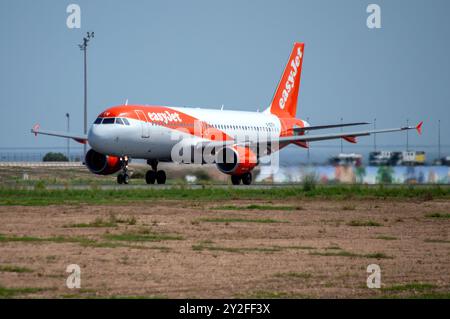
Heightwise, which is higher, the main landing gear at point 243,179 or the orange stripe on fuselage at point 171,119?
the orange stripe on fuselage at point 171,119

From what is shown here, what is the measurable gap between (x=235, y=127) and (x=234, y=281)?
37682 mm

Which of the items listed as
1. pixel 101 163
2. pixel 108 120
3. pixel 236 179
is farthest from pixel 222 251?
pixel 101 163

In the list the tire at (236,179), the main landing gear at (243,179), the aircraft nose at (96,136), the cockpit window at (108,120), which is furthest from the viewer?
the main landing gear at (243,179)

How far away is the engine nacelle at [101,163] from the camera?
50.0m

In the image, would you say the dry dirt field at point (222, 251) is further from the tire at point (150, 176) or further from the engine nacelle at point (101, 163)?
the tire at point (150, 176)

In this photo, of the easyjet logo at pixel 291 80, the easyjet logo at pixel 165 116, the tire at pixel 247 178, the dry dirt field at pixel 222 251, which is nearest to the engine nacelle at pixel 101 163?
the easyjet logo at pixel 165 116

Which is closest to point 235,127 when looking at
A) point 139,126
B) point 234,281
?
point 139,126

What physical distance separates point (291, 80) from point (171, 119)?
16.9 m

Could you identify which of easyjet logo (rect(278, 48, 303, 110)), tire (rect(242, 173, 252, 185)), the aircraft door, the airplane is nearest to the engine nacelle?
the airplane

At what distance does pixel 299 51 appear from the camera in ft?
216

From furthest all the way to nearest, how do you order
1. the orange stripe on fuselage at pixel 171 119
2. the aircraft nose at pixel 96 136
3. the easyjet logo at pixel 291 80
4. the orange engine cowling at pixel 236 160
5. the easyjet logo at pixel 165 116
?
the easyjet logo at pixel 291 80, the orange engine cowling at pixel 236 160, the easyjet logo at pixel 165 116, the orange stripe on fuselage at pixel 171 119, the aircraft nose at pixel 96 136

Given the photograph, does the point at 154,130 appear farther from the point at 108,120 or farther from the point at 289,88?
the point at 289,88
